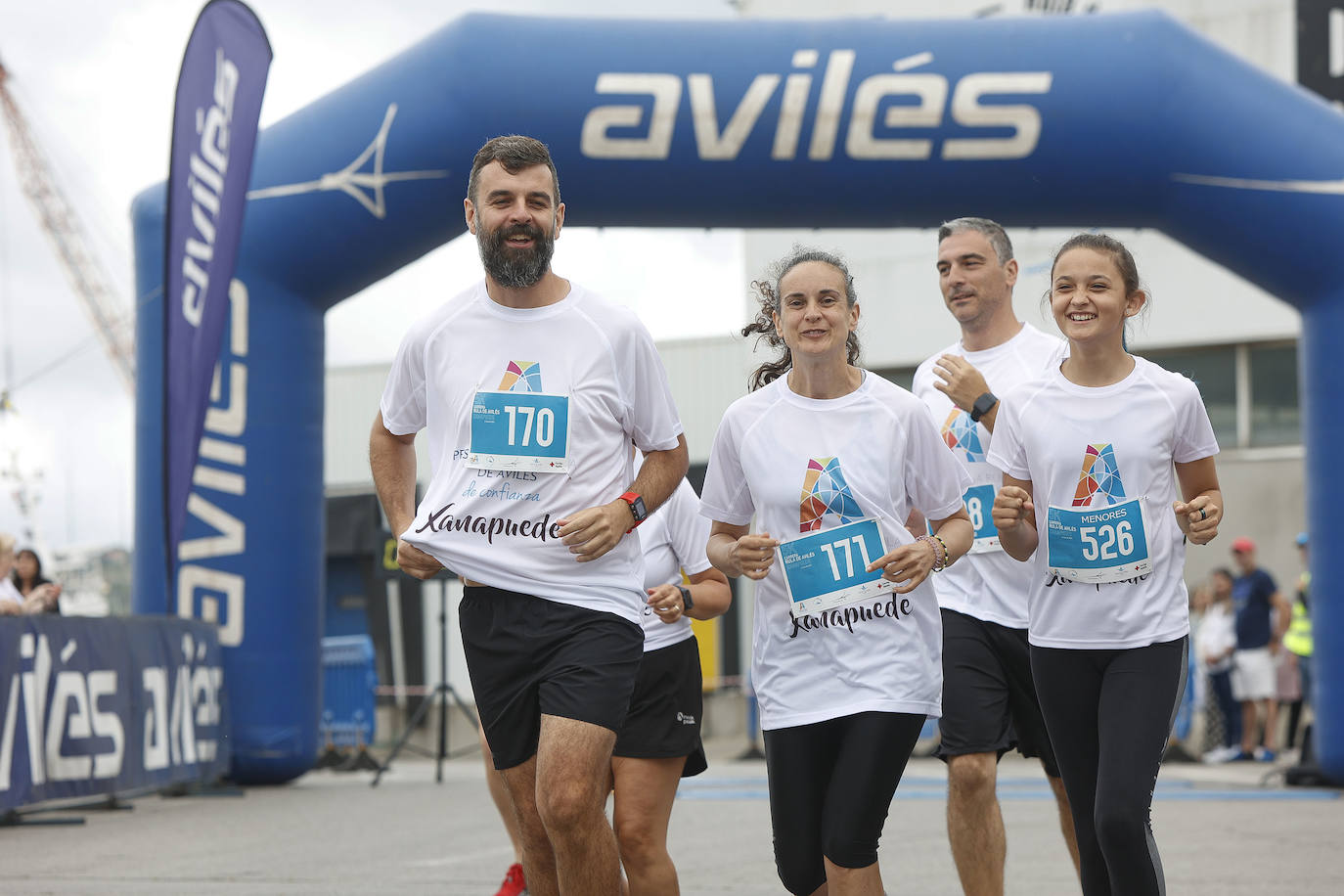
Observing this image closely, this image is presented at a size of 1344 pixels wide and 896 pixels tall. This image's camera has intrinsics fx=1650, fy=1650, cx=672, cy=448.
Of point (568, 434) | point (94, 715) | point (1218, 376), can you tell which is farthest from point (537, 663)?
point (1218, 376)

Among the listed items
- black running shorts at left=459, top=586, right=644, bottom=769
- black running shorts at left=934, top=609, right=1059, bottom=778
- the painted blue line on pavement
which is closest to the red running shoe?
black running shorts at left=934, top=609, right=1059, bottom=778

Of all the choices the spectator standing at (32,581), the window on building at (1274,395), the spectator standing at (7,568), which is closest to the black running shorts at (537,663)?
the spectator standing at (7,568)

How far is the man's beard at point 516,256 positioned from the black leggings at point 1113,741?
5.42 ft

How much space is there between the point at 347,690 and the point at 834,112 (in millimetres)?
8762

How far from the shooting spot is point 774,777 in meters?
4.18

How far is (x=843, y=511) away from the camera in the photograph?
4.16m

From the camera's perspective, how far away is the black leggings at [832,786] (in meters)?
3.99

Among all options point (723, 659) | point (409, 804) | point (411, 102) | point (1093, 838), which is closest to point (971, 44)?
point (411, 102)

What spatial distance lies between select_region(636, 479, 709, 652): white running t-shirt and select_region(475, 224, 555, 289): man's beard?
54.8 inches

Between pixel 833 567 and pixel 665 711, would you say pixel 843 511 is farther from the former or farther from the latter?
pixel 665 711

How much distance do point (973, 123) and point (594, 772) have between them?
22.6ft

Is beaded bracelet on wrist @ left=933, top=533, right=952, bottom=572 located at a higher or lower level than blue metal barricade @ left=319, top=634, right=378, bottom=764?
higher

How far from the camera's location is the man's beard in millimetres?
4105

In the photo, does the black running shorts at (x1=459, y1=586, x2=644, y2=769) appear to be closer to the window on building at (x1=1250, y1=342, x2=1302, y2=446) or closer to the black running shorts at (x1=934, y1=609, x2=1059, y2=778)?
the black running shorts at (x1=934, y1=609, x2=1059, y2=778)
